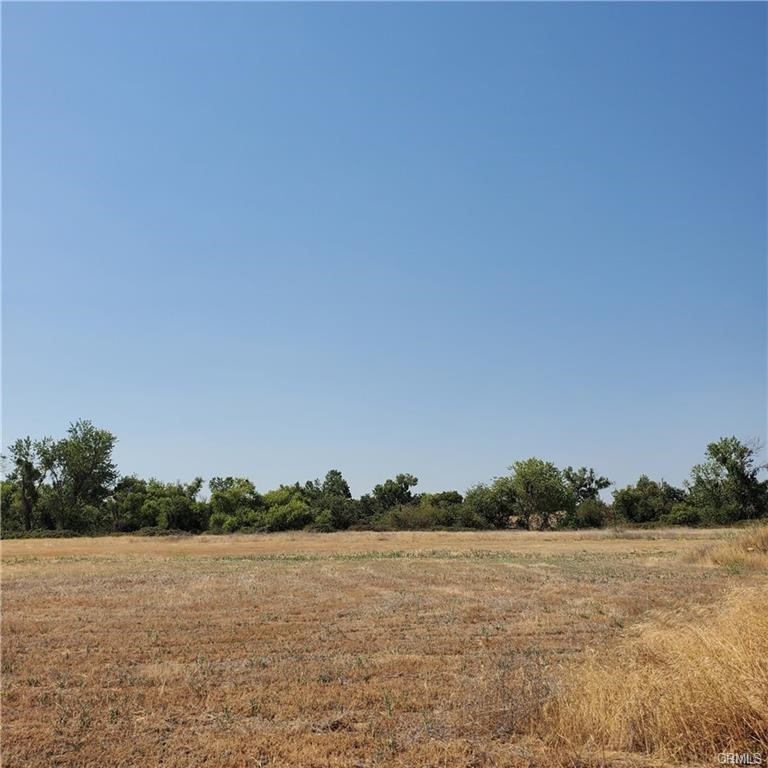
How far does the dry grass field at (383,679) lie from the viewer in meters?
6.35

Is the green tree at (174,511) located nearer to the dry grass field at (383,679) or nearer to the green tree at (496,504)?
the green tree at (496,504)

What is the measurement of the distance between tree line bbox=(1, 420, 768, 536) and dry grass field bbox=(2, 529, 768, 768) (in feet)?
208

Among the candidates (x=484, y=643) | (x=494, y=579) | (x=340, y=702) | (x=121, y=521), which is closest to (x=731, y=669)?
(x=340, y=702)

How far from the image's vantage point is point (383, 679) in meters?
9.20

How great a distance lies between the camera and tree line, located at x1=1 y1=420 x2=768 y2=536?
7856 cm

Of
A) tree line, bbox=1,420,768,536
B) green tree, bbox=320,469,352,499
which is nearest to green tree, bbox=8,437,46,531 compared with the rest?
tree line, bbox=1,420,768,536

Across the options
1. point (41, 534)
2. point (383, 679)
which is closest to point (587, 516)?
point (41, 534)

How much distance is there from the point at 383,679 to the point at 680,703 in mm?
4263

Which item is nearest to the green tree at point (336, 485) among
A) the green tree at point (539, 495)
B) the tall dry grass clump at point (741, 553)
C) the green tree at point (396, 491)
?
the green tree at point (396, 491)

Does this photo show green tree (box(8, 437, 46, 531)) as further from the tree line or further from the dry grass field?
the dry grass field

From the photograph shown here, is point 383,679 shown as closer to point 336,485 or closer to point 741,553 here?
point 741,553

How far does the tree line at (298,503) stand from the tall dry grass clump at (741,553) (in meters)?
53.6

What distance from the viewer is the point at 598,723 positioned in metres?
6.64

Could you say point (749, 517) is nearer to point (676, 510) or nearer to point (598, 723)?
point (676, 510)
